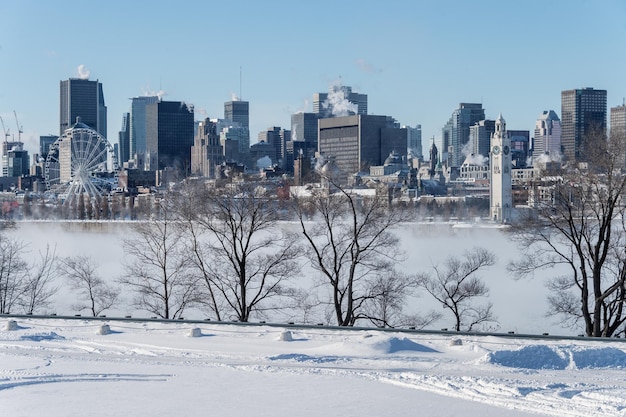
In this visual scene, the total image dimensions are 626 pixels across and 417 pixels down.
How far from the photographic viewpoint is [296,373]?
458 inches

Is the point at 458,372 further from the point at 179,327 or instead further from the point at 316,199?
the point at 316,199

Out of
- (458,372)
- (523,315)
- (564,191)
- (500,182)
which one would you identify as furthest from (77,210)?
(458,372)

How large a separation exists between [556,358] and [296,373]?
10.6 ft

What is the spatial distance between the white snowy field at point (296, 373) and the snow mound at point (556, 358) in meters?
0.02

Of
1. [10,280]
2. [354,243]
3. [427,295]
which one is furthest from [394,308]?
[10,280]

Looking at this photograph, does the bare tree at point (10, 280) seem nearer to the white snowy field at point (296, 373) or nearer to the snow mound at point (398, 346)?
the white snowy field at point (296, 373)

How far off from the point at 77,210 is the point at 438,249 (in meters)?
57.5

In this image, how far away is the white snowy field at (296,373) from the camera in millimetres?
9961

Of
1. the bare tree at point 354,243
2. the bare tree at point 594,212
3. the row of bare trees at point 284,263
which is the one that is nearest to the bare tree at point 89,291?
the row of bare trees at point 284,263

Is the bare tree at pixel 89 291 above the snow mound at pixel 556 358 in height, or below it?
below

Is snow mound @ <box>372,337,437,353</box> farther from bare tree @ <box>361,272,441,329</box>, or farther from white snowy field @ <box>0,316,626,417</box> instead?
bare tree @ <box>361,272,441,329</box>

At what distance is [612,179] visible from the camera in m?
18.8

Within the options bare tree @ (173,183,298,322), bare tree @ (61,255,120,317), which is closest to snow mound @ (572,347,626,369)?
bare tree @ (173,183,298,322)

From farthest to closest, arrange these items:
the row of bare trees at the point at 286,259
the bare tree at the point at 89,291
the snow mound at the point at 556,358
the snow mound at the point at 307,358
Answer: the bare tree at the point at 89,291 → the row of bare trees at the point at 286,259 → the snow mound at the point at 307,358 → the snow mound at the point at 556,358
